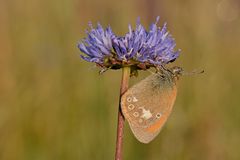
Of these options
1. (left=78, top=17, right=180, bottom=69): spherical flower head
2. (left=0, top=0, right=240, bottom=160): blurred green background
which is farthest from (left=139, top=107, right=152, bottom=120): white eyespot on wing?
(left=0, top=0, right=240, bottom=160): blurred green background

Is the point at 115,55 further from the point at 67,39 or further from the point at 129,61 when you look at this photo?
the point at 67,39

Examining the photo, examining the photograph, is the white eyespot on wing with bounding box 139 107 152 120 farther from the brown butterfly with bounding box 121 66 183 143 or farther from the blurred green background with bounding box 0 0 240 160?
the blurred green background with bounding box 0 0 240 160

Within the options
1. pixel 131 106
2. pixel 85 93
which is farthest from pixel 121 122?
pixel 85 93

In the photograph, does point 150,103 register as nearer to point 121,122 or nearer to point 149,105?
point 149,105

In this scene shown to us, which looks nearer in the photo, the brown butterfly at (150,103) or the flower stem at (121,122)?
the flower stem at (121,122)

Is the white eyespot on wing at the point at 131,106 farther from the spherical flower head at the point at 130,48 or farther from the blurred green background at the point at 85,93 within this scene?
the blurred green background at the point at 85,93

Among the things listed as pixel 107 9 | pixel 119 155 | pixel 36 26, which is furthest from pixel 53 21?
pixel 119 155

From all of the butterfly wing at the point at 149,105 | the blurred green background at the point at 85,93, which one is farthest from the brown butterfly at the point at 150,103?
the blurred green background at the point at 85,93
